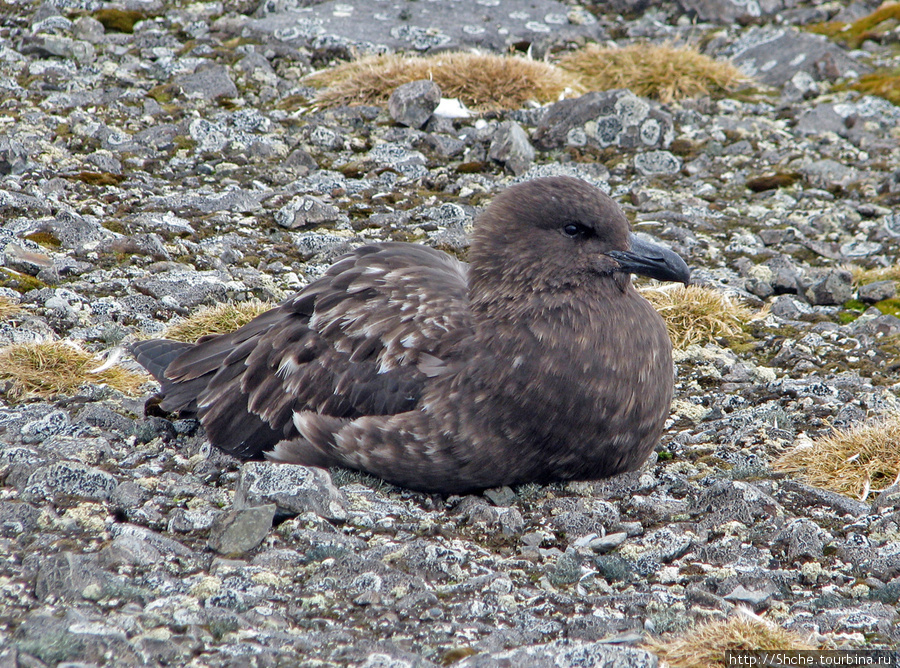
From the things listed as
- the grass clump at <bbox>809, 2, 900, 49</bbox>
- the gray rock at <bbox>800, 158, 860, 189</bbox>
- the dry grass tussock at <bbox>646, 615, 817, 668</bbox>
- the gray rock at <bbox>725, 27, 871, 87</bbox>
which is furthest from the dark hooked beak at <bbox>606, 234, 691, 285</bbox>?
the grass clump at <bbox>809, 2, 900, 49</bbox>

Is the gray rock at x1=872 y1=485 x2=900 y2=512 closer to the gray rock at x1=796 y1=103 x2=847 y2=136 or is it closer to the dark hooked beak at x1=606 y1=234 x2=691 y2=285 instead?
the dark hooked beak at x1=606 y1=234 x2=691 y2=285

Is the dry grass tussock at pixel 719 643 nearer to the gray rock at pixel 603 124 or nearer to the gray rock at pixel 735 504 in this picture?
the gray rock at pixel 735 504

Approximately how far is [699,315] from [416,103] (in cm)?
367

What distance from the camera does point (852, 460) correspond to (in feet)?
15.2

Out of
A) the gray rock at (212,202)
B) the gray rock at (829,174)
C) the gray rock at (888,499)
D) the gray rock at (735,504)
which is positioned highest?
the gray rock at (829,174)

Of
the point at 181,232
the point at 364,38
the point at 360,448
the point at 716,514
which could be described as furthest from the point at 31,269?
the point at 364,38

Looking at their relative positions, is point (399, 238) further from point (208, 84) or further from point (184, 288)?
point (208, 84)

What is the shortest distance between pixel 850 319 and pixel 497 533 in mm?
3585

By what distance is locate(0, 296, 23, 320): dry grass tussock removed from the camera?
5738 mm

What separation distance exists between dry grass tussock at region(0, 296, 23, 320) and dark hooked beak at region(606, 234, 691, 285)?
3.57m

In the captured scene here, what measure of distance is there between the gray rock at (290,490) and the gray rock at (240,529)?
0.16 metres

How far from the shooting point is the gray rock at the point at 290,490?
13.3 ft

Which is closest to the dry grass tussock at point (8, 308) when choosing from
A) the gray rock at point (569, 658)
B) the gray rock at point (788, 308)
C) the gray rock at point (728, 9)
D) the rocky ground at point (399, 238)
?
the rocky ground at point (399, 238)

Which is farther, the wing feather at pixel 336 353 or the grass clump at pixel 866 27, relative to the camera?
the grass clump at pixel 866 27
